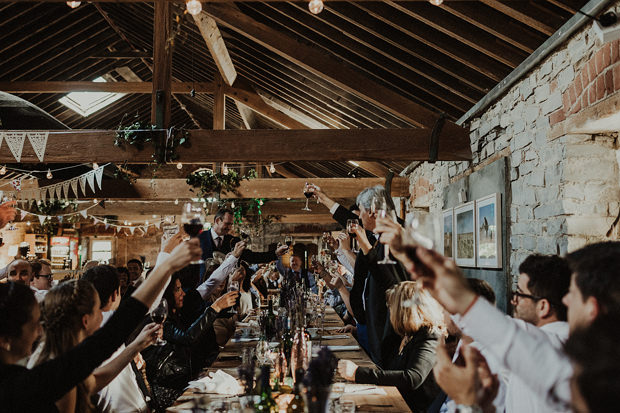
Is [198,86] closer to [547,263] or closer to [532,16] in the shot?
[532,16]

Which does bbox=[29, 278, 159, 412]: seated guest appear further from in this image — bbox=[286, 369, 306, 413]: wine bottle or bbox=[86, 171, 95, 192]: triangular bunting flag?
bbox=[86, 171, 95, 192]: triangular bunting flag

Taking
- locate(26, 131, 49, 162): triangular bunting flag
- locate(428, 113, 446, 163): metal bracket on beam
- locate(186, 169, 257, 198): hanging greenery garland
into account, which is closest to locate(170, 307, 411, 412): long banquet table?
locate(428, 113, 446, 163): metal bracket on beam

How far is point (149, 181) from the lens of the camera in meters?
8.26

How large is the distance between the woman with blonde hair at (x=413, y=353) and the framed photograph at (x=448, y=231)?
9.42ft

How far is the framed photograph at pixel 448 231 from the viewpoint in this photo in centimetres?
516

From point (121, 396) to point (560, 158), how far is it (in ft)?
8.92

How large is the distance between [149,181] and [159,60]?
3.52 meters

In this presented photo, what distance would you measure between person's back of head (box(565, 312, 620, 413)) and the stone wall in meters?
2.17

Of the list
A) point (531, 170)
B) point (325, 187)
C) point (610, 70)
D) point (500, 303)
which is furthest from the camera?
point (325, 187)

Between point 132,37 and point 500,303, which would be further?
point 132,37

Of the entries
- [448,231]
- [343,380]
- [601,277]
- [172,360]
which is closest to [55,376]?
[601,277]

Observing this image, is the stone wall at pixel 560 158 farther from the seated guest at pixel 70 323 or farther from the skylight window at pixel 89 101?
the skylight window at pixel 89 101

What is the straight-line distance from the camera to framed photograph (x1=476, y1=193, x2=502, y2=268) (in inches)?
153

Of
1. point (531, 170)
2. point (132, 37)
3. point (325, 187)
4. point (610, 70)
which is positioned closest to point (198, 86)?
point (132, 37)
